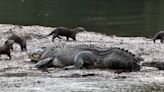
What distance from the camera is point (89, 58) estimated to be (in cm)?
1589

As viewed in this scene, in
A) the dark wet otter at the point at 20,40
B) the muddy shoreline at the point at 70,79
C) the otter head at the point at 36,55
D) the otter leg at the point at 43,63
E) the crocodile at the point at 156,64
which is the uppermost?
the dark wet otter at the point at 20,40

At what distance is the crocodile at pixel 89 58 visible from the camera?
15.5 meters

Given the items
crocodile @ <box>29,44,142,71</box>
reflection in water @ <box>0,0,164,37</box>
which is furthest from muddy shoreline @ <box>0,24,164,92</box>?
reflection in water @ <box>0,0,164,37</box>

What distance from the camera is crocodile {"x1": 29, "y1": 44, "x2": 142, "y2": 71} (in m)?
15.5

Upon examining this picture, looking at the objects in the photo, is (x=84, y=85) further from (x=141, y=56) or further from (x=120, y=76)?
(x=141, y=56)

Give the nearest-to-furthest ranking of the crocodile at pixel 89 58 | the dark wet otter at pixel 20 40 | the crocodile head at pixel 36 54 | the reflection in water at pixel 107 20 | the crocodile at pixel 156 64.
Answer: the crocodile at pixel 89 58 < the crocodile at pixel 156 64 < the crocodile head at pixel 36 54 < the dark wet otter at pixel 20 40 < the reflection in water at pixel 107 20

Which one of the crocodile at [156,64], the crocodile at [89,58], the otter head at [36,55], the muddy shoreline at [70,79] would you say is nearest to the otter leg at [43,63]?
the crocodile at [89,58]

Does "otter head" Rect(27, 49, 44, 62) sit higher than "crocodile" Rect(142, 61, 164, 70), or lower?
higher

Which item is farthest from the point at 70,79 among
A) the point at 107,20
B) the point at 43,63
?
the point at 107,20

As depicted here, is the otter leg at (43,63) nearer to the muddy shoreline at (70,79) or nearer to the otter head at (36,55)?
the muddy shoreline at (70,79)

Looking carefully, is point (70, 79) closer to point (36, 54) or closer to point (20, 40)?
point (36, 54)

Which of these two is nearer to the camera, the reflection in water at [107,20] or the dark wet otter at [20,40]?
the dark wet otter at [20,40]

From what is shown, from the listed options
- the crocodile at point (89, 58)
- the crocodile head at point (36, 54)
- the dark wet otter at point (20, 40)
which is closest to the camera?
the crocodile at point (89, 58)

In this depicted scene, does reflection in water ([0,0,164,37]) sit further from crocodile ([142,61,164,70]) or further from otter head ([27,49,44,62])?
crocodile ([142,61,164,70])
